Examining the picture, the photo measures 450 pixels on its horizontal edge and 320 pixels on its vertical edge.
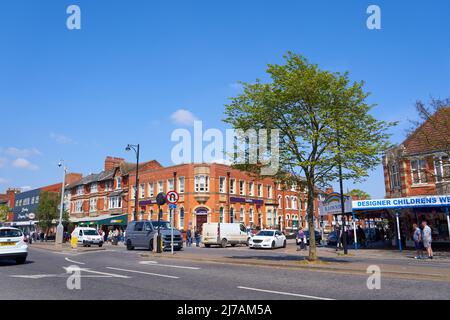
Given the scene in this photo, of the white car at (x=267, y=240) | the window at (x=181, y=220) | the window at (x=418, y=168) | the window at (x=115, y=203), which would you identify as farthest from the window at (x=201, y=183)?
the window at (x=418, y=168)

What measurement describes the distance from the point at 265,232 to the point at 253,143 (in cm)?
1657

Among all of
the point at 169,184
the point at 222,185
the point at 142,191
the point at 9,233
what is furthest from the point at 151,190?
the point at 9,233

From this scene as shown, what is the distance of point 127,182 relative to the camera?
180 feet

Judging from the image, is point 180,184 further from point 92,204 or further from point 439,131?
point 439,131

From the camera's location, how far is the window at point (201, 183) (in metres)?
45.7

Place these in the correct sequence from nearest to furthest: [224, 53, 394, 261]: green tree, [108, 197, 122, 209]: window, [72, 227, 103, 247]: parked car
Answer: [224, 53, 394, 261]: green tree → [72, 227, 103, 247]: parked car → [108, 197, 122, 209]: window

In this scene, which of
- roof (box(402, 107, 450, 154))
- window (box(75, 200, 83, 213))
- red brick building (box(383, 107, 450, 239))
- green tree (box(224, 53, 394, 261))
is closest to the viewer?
green tree (box(224, 53, 394, 261))

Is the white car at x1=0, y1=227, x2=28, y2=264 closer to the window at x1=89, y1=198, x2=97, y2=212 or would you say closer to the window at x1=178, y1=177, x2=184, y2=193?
the window at x1=178, y1=177, x2=184, y2=193

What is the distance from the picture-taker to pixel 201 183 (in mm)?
45719

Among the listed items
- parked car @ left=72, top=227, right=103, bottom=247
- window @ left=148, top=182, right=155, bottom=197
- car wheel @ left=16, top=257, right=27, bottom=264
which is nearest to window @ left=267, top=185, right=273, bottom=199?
window @ left=148, top=182, right=155, bottom=197

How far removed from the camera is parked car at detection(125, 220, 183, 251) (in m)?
26.0

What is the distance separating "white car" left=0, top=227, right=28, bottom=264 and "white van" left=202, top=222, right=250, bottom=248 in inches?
790
